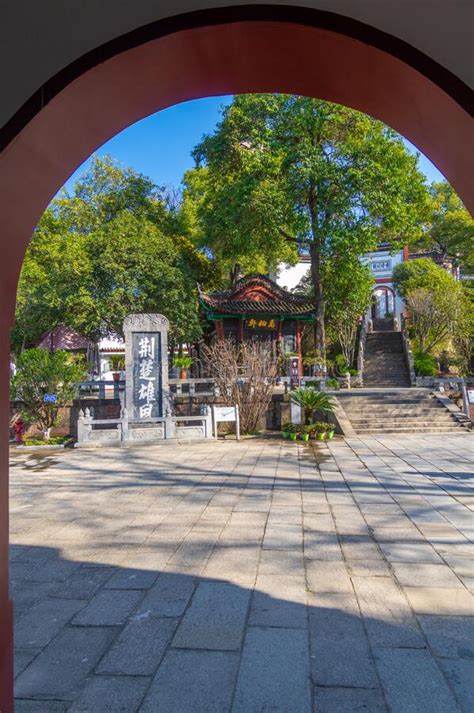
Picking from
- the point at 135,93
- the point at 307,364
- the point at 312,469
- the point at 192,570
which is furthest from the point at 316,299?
the point at 135,93

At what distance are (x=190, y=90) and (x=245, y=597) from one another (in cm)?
288

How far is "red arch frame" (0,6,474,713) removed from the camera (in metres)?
1.71

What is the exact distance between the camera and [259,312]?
2069 centimetres

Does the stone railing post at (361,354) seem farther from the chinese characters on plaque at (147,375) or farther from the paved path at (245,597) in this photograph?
the paved path at (245,597)

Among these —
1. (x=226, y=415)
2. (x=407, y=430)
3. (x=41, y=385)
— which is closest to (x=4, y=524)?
(x=226, y=415)

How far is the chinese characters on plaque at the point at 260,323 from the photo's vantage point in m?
21.3

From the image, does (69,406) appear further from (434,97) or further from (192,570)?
(434,97)

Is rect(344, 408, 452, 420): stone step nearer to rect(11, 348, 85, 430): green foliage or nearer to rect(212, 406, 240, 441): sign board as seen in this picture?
rect(212, 406, 240, 441): sign board

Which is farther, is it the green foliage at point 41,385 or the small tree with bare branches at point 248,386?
the small tree with bare branches at point 248,386

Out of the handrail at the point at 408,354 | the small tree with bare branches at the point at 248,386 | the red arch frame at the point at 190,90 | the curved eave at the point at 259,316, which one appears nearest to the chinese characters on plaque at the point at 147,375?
the small tree with bare branches at the point at 248,386

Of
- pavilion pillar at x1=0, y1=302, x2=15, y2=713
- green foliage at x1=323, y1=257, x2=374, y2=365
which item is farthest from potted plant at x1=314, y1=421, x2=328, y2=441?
pavilion pillar at x1=0, y1=302, x2=15, y2=713

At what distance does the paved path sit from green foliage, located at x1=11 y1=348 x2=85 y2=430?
6.49 meters

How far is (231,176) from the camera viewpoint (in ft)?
69.6

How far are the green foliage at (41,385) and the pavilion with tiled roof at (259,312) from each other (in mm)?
8348
